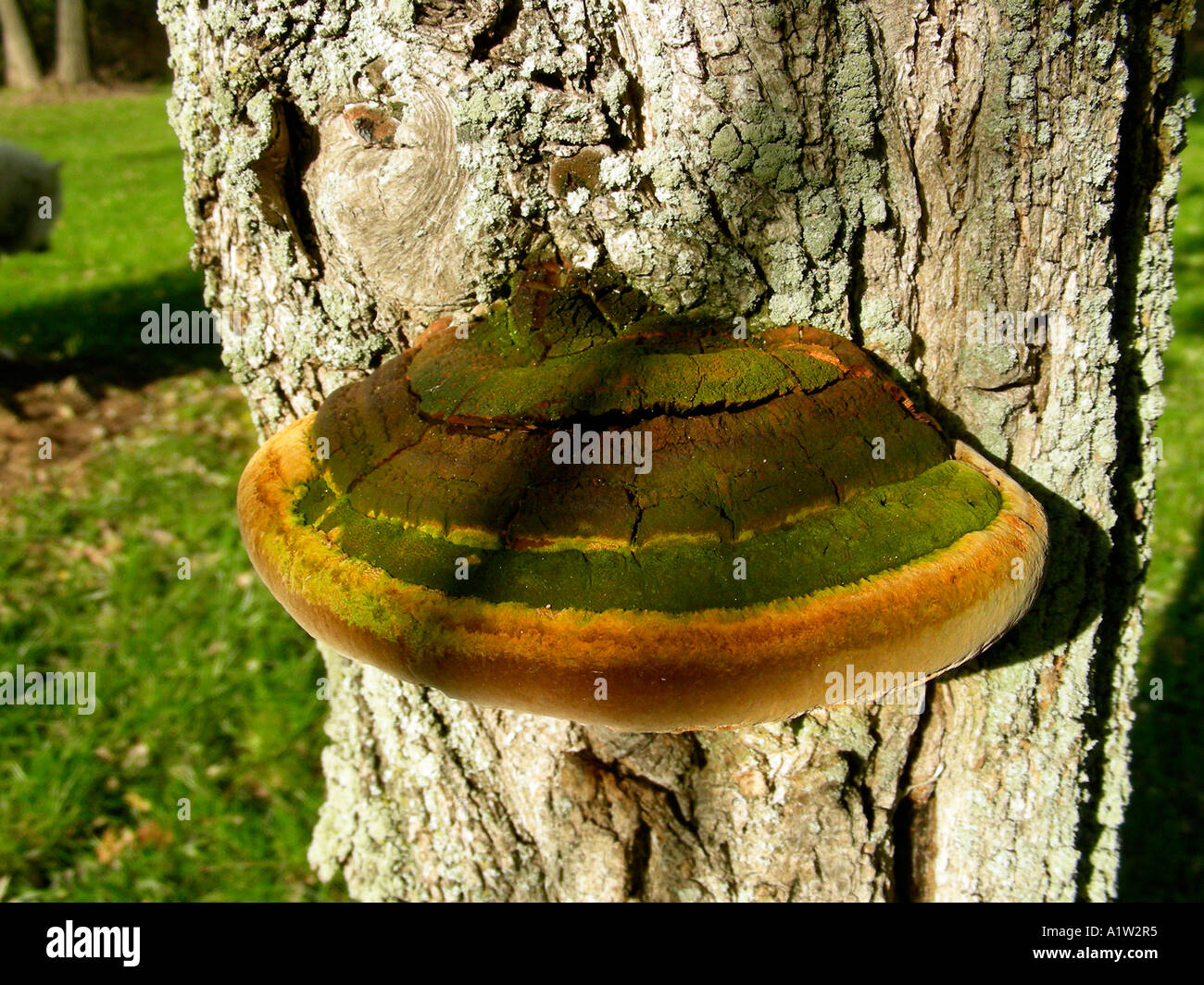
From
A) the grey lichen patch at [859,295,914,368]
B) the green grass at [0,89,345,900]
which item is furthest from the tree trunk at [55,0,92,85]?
the grey lichen patch at [859,295,914,368]

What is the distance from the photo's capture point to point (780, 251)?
1.60 meters

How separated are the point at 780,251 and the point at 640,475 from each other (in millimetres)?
595

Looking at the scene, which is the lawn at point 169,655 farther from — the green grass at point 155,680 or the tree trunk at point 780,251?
the tree trunk at point 780,251

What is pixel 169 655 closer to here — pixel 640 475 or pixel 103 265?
pixel 640 475

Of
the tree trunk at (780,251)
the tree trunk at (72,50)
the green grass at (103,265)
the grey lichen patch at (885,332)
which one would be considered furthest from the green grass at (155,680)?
the tree trunk at (72,50)

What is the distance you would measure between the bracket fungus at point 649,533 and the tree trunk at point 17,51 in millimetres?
35642

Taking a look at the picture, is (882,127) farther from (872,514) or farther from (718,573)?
(718,573)

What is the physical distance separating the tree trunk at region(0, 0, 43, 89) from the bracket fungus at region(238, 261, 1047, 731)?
35642mm

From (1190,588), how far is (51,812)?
582 centimetres

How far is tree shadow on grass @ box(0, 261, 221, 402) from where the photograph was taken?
7441 millimetres

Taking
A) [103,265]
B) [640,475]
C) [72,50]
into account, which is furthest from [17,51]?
[640,475]

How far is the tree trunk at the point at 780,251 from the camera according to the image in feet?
4.95

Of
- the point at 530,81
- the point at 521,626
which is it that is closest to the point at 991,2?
the point at 530,81

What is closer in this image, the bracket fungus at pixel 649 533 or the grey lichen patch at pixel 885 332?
the bracket fungus at pixel 649 533
